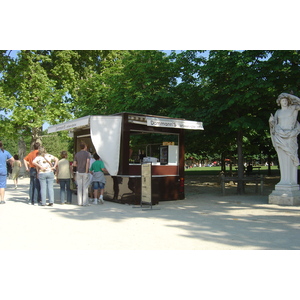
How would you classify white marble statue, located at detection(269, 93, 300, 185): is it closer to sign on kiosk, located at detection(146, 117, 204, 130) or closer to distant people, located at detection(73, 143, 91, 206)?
sign on kiosk, located at detection(146, 117, 204, 130)

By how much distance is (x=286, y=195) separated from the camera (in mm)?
10430

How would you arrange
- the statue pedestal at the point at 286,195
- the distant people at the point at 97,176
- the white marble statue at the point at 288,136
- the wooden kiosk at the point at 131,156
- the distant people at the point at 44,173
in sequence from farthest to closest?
the distant people at the point at 97,176
the wooden kiosk at the point at 131,156
the white marble statue at the point at 288,136
the distant people at the point at 44,173
the statue pedestal at the point at 286,195

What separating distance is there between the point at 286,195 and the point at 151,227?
5186 millimetres

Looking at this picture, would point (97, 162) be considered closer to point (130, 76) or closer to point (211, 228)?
point (211, 228)

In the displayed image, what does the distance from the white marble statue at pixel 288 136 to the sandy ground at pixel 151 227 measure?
1.25 meters

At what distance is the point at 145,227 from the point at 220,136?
932cm

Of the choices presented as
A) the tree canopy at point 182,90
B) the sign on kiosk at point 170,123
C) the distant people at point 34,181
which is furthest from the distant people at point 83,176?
the tree canopy at point 182,90

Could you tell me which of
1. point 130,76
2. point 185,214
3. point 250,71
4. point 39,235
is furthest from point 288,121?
point 130,76

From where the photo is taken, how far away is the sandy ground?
18.6 feet

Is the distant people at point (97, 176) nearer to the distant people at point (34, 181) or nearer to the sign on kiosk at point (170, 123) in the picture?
the distant people at point (34, 181)

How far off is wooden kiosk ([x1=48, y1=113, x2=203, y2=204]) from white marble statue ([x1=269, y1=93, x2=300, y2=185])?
8.91 ft

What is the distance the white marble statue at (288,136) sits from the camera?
10.7 metres

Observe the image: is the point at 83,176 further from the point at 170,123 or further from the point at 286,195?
the point at 286,195

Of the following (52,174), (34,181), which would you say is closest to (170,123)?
(52,174)
